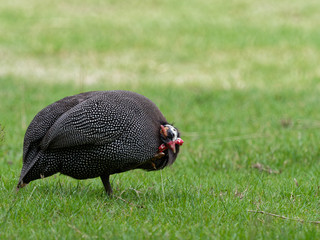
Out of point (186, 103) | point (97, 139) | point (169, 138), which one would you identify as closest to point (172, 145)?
point (169, 138)

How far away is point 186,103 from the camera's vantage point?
8.38m

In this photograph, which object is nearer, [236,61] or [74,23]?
[236,61]

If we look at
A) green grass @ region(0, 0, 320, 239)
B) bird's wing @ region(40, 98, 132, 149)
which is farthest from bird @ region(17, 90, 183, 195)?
green grass @ region(0, 0, 320, 239)

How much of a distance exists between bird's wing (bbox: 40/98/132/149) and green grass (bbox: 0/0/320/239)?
39 centimetres

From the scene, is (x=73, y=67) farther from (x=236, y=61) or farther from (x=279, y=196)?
(x=279, y=196)

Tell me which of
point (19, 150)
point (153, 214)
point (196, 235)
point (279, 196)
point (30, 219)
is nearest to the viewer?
point (196, 235)

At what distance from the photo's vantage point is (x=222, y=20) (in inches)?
520

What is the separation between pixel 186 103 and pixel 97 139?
475 cm

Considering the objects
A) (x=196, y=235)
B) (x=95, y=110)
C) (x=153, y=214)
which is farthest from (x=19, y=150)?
(x=196, y=235)

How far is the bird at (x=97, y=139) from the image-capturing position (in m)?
3.75

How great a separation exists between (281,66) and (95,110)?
7294 mm

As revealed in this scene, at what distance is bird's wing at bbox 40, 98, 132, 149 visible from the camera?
372 centimetres

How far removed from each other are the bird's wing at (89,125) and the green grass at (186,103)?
1.27 feet

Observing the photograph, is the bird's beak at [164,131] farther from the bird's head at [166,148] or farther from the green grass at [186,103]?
the green grass at [186,103]
